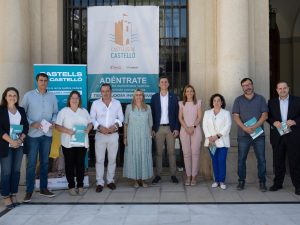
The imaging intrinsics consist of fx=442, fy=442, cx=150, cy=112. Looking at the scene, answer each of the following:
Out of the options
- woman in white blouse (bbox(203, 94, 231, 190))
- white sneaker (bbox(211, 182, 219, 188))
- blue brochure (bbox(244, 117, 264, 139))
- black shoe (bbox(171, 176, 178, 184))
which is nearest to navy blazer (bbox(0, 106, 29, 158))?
black shoe (bbox(171, 176, 178, 184))

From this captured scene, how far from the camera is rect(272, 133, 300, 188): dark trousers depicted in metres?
7.05

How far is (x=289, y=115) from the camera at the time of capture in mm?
7031

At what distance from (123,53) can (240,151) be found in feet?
9.87

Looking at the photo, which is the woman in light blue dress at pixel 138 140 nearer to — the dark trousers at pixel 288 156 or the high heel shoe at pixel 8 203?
the high heel shoe at pixel 8 203

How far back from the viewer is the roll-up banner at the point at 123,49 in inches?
340

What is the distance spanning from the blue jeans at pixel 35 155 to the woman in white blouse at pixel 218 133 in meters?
2.62

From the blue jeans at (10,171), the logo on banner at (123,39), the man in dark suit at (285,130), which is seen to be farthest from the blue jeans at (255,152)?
the blue jeans at (10,171)

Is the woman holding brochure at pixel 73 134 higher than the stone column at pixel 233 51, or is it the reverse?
the stone column at pixel 233 51

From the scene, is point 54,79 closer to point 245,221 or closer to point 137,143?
point 137,143

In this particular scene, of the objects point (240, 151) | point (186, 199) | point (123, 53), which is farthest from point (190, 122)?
point (123, 53)

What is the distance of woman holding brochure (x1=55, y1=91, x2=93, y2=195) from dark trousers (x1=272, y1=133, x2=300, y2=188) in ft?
10.1

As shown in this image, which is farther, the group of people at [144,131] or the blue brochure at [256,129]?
the blue brochure at [256,129]

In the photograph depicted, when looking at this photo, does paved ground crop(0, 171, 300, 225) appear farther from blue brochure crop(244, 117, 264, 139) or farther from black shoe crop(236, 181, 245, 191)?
blue brochure crop(244, 117, 264, 139)

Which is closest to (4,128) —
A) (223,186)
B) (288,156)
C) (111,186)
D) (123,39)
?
(111,186)
